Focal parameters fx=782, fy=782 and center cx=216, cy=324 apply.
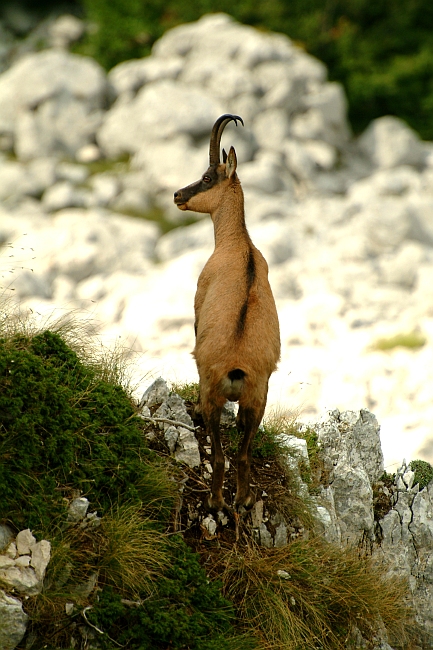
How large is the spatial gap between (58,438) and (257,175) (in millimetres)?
24080

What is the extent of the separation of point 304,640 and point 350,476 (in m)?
2.24

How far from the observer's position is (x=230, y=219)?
8.30 meters

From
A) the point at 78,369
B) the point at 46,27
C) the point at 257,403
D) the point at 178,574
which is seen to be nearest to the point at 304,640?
the point at 178,574

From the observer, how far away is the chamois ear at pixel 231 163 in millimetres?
8500

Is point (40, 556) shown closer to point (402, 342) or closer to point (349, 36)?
point (402, 342)

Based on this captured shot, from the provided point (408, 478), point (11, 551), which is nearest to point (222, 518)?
point (11, 551)

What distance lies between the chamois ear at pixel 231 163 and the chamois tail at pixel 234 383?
2.86 m

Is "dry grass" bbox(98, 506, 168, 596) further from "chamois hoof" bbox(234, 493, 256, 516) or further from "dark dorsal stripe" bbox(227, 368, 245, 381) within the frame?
"dark dorsal stripe" bbox(227, 368, 245, 381)

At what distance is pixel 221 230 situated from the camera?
27.1ft

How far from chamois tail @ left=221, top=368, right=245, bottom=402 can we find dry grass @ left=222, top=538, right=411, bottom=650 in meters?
1.42

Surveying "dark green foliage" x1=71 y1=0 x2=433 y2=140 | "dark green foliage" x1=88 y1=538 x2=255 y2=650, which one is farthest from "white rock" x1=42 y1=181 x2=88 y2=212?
"dark green foliage" x1=88 y1=538 x2=255 y2=650

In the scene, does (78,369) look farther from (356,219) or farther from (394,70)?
(394,70)

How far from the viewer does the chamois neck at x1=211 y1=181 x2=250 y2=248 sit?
8.09 meters

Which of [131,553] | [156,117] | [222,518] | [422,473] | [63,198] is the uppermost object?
[156,117]
